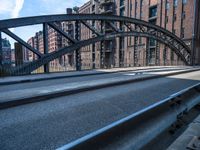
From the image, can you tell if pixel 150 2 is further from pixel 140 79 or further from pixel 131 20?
pixel 140 79

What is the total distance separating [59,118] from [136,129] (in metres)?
1.77

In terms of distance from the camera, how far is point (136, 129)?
2.70 m

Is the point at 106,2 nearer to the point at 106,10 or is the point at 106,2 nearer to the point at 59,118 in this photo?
the point at 106,10

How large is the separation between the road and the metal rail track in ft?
2.59

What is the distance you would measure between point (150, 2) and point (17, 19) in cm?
4076

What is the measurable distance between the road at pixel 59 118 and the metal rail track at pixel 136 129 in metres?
0.79

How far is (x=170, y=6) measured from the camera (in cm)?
A: 4169

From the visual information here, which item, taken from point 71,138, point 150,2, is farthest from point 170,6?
point 71,138

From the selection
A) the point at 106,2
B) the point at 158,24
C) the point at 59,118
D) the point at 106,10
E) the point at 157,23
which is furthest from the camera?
the point at 106,10

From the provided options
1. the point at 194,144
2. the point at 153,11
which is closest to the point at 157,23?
the point at 153,11

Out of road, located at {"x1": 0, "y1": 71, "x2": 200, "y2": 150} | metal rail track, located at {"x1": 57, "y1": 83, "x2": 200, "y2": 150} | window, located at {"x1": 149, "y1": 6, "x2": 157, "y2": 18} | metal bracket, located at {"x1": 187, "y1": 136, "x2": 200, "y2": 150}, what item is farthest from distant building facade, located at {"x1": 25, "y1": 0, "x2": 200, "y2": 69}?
metal bracket, located at {"x1": 187, "y1": 136, "x2": 200, "y2": 150}

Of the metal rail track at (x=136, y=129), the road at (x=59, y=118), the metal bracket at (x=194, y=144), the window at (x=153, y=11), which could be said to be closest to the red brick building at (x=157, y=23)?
the window at (x=153, y=11)

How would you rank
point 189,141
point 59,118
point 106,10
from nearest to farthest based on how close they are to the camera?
point 189,141
point 59,118
point 106,10

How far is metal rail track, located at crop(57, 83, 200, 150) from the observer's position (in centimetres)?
215
